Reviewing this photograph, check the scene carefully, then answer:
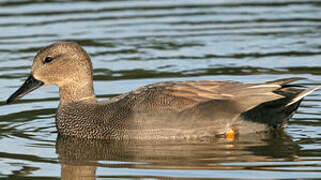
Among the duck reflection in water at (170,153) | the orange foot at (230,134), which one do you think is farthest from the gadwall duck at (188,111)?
the duck reflection in water at (170,153)

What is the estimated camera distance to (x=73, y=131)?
1120 centimetres

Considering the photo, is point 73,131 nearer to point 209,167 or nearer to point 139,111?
point 139,111

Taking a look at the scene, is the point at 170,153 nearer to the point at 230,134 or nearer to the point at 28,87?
the point at 230,134

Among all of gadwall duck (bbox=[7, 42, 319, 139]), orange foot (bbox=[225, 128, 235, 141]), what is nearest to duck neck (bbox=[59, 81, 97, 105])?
gadwall duck (bbox=[7, 42, 319, 139])

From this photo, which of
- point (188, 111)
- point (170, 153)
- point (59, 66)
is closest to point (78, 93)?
point (59, 66)

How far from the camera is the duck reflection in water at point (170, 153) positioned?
30.5 feet

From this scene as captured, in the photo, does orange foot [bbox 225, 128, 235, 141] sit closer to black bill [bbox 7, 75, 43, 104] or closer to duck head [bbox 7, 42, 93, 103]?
duck head [bbox 7, 42, 93, 103]

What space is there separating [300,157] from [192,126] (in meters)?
1.60

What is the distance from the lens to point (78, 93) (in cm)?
1145

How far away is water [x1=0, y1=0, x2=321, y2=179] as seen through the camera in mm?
9305

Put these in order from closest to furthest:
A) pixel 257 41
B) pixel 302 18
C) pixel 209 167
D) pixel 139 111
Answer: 1. pixel 209 167
2. pixel 139 111
3. pixel 257 41
4. pixel 302 18

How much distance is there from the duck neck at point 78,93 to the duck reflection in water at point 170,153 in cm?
59

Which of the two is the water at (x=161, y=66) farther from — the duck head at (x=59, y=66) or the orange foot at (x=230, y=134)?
the duck head at (x=59, y=66)

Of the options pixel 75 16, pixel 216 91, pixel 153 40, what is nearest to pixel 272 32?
pixel 153 40
